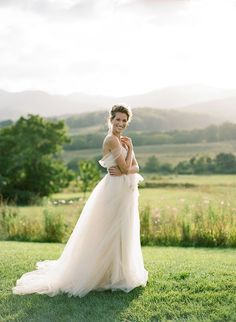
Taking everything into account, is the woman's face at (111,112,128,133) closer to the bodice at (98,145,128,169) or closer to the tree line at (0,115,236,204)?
the bodice at (98,145,128,169)

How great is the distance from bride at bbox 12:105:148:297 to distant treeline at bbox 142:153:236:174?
137 feet

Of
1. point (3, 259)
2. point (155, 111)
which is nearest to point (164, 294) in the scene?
point (3, 259)

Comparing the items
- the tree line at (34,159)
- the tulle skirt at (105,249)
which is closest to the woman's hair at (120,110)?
the tulle skirt at (105,249)

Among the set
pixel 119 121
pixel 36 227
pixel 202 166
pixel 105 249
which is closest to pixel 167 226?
pixel 36 227

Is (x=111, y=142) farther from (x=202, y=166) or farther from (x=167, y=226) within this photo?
(x=202, y=166)

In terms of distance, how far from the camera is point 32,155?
130 ft

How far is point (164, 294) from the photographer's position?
6.56m

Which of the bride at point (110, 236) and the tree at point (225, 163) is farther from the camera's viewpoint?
the tree at point (225, 163)

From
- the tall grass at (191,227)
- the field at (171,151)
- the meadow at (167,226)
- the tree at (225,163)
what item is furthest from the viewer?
the field at (171,151)

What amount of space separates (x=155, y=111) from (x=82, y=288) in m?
118

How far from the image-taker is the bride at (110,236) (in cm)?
675

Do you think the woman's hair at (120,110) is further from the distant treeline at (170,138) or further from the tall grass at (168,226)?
the distant treeline at (170,138)

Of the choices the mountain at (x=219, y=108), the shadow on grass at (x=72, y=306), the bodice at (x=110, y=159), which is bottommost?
the shadow on grass at (x=72, y=306)

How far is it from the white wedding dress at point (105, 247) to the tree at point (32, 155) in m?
32.4
